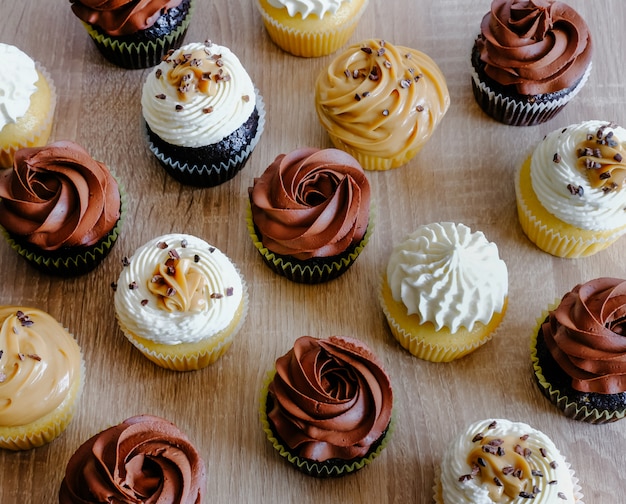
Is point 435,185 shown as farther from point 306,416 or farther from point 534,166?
point 306,416

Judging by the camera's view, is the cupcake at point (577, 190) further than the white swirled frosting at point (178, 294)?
Yes

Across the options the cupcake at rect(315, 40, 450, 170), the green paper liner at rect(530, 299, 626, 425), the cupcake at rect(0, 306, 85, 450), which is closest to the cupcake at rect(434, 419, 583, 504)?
the green paper liner at rect(530, 299, 626, 425)

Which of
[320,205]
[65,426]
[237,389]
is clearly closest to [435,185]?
[320,205]

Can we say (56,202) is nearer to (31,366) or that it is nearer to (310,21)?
(31,366)

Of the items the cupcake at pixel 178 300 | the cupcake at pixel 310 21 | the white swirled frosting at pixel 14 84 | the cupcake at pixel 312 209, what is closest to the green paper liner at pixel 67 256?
the cupcake at pixel 178 300

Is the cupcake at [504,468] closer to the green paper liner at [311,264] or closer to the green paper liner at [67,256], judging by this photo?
the green paper liner at [311,264]

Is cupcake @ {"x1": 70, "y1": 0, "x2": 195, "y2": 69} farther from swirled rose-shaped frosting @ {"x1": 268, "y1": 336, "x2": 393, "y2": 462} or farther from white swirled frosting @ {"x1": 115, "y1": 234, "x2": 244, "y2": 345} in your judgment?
swirled rose-shaped frosting @ {"x1": 268, "y1": 336, "x2": 393, "y2": 462}
